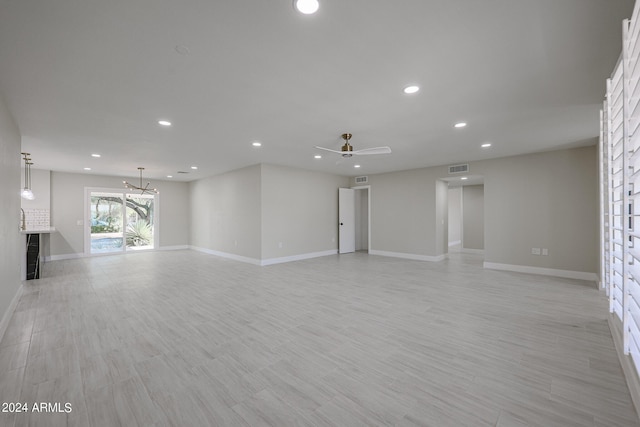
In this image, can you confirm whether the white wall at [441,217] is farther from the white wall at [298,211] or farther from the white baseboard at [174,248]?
the white baseboard at [174,248]

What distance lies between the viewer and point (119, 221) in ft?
28.8

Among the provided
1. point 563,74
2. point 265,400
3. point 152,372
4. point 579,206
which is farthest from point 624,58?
point 579,206

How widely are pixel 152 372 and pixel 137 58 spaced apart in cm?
259

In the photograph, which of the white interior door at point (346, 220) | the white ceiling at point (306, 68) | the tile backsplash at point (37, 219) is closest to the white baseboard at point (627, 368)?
the white ceiling at point (306, 68)

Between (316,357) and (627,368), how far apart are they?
2402mm

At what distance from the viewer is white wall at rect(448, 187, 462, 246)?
9438mm

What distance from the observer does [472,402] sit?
1783mm

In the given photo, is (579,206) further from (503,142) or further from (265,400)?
(265,400)

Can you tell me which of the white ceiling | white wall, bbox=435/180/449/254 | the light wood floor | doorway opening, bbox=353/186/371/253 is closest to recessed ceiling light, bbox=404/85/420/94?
the white ceiling

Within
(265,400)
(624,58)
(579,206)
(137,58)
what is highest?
(137,58)

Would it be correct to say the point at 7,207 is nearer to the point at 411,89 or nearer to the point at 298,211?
the point at 411,89

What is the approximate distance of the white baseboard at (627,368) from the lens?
5.64 ft

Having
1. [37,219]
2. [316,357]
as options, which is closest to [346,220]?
[316,357]

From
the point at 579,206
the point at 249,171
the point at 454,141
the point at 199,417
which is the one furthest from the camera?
the point at 249,171
